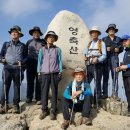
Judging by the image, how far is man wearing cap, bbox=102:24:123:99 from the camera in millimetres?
12083

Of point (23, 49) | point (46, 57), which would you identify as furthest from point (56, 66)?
point (23, 49)

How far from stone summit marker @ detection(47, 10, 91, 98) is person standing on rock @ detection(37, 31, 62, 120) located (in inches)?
89.2

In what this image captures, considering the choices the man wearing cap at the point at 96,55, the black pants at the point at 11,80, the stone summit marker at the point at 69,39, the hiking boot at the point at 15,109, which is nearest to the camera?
the black pants at the point at 11,80

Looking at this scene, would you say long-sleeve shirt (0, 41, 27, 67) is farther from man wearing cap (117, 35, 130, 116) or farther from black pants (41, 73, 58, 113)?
man wearing cap (117, 35, 130, 116)

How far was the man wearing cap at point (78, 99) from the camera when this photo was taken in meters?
10.4

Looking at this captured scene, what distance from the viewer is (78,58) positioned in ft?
43.8

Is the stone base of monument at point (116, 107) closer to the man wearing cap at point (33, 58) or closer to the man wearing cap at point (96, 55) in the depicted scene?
the man wearing cap at point (96, 55)

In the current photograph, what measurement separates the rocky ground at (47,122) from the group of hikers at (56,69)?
0.22 meters

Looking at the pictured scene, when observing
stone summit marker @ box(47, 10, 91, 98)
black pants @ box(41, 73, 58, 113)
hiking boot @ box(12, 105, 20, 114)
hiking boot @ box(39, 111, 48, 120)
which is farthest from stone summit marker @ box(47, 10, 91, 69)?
hiking boot @ box(12, 105, 20, 114)

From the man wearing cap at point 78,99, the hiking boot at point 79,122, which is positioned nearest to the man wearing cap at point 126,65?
the man wearing cap at point 78,99

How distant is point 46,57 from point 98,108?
302cm

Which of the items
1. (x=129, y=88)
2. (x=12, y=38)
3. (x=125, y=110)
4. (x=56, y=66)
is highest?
(x=12, y=38)

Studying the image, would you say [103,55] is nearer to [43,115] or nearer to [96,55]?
[96,55]

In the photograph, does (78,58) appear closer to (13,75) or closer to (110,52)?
(110,52)
